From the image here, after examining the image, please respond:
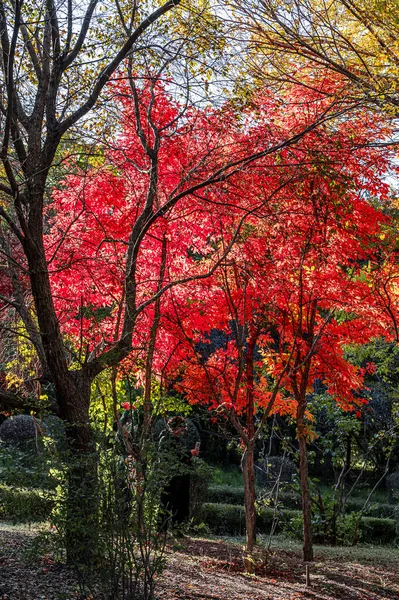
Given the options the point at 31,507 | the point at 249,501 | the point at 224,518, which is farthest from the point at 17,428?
the point at 31,507

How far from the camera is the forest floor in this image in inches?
196

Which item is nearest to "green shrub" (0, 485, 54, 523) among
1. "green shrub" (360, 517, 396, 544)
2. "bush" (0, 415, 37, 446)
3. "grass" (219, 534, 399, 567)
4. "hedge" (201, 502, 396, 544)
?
"grass" (219, 534, 399, 567)

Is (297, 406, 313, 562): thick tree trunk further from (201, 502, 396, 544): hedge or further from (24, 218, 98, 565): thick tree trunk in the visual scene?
(24, 218, 98, 565): thick tree trunk

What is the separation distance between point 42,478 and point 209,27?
383cm

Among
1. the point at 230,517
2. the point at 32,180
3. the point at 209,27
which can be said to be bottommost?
the point at 230,517

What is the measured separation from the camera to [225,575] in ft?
21.1

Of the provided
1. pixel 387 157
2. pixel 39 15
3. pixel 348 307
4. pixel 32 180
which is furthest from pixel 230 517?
pixel 39 15

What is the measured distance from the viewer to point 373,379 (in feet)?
55.5

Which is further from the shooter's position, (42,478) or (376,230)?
(376,230)

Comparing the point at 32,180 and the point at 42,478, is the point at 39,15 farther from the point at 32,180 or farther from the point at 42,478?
the point at 42,478

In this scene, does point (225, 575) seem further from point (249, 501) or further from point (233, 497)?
point (233, 497)

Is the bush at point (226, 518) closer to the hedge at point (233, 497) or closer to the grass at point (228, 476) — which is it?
the hedge at point (233, 497)

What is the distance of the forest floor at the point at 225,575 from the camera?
4.97 m

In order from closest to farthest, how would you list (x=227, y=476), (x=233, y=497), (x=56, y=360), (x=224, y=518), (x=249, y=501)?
(x=56, y=360), (x=249, y=501), (x=224, y=518), (x=233, y=497), (x=227, y=476)
